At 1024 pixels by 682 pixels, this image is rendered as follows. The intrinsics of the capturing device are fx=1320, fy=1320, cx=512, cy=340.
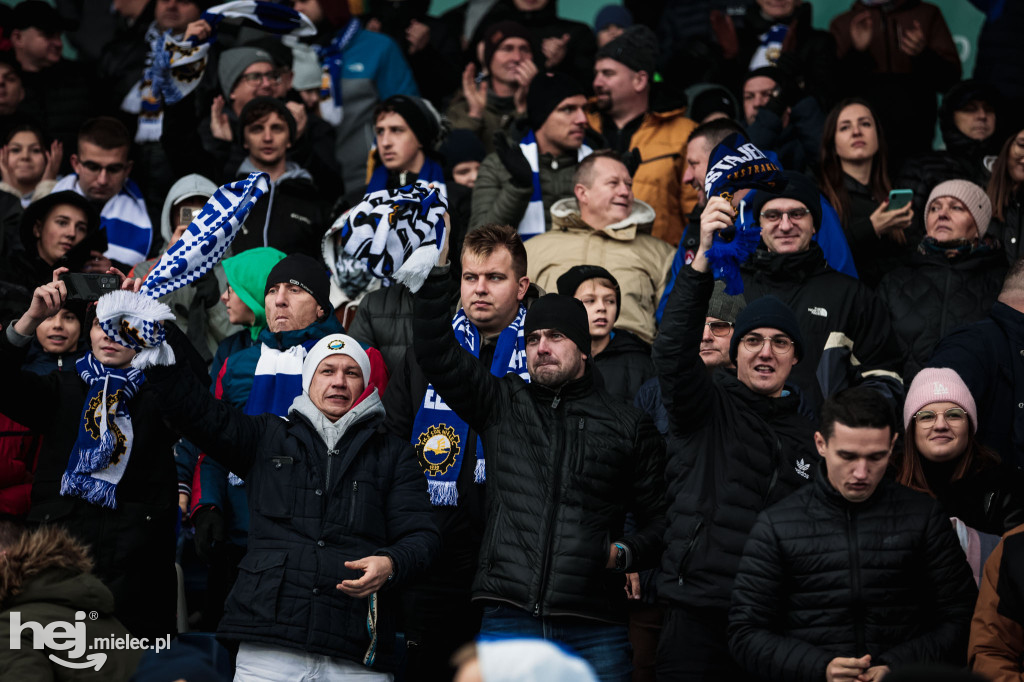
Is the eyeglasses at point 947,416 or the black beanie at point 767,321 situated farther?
the eyeglasses at point 947,416

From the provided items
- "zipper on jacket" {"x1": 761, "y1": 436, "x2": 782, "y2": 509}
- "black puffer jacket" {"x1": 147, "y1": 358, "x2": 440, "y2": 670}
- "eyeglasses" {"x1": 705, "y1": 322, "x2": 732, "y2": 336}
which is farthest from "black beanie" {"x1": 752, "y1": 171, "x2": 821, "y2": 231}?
"black puffer jacket" {"x1": 147, "y1": 358, "x2": 440, "y2": 670}

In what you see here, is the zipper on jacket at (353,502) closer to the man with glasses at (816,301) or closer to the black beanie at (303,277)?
the black beanie at (303,277)

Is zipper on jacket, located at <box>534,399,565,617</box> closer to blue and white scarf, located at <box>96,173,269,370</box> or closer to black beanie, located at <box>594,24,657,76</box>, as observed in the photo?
blue and white scarf, located at <box>96,173,269,370</box>

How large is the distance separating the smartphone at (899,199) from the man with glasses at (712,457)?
2566 millimetres

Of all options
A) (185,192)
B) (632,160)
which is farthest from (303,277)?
(632,160)

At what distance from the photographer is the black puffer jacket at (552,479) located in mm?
5109

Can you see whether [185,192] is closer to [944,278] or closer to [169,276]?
[169,276]

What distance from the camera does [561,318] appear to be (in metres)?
5.44

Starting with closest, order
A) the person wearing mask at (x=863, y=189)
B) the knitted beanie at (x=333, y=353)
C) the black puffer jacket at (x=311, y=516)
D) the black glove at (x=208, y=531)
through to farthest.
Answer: the black puffer jacket at (x=311, y=516), the knitted beanie at (x=333, y=353), the black glove at (x=208, y=531), the person wearing mask at (x=863, y=189)

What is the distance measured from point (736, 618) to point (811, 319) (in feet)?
6.55

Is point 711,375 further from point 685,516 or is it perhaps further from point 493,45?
point 493,45

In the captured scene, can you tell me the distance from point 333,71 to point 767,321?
19.3 feet

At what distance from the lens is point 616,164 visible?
754cm

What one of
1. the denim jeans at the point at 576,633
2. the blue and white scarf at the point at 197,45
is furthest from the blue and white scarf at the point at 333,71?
the denim jeans at the point at 576,633
